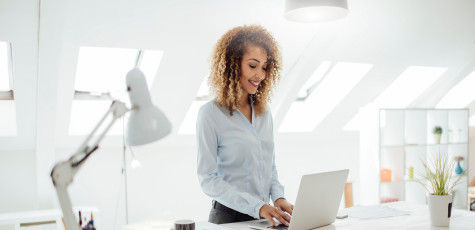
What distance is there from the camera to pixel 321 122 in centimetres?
584

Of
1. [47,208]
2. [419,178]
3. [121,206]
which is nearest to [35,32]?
[47,208]

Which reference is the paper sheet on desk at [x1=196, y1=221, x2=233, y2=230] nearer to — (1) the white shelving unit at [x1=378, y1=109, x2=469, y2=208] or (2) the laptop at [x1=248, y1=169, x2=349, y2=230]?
(2) the laptop at [x1=248, y1=169, x2=349, y2=230]

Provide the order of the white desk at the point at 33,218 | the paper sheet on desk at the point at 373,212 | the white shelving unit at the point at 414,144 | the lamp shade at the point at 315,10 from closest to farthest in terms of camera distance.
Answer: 1. the paper sheet on desk at the point at 373,212
2. the lamp shade at the point at 315,10
3. the white desk at the point at 33,218
4. the white shelving unit at the point at 414,144

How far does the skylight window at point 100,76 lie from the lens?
14.3 feet

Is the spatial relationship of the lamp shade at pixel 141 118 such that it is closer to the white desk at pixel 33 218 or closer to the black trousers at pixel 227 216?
the black trousers at pixel 227 216

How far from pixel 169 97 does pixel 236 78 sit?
2509 mm

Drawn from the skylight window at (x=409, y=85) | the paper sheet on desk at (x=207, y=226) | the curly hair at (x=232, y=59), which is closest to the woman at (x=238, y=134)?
the curly hair at (x=232, y=59)

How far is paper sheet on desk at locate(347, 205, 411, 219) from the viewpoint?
209 centimetres

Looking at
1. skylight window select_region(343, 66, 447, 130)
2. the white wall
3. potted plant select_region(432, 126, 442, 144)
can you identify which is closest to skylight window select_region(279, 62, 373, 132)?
skylight window select_region(343, 66, 447, 130)

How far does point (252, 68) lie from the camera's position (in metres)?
2.11

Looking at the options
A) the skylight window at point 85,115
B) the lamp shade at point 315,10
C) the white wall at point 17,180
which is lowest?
the white wall at point 17,180

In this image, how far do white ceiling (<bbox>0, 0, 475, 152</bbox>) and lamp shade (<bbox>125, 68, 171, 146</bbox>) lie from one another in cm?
235

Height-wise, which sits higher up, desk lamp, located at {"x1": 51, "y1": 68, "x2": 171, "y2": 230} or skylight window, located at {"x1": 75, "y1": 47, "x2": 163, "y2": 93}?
skylight window, located at {"x1": 75, "y1": 47, "x2": 163, "y2": 93}

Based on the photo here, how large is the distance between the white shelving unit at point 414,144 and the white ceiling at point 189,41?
1.92ft
